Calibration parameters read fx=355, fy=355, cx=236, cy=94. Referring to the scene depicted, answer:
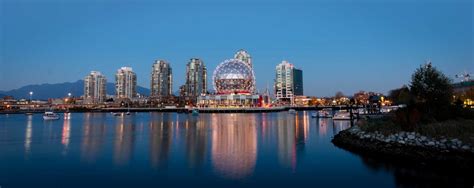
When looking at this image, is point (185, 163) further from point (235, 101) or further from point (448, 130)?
point (235, 101)

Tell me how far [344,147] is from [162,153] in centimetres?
1479

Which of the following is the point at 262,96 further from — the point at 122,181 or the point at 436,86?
the point at 122,181

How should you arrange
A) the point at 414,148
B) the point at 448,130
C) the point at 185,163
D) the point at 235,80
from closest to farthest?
the point at 185,163
the point at 448,130
the point at 414,148
the point at 235,80

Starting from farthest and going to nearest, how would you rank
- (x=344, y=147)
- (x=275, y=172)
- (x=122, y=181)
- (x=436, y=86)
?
Result: 1. (x=436, y=86)
2. (x=344, y=147)
3. (x=275, y=172)
4. (x=122, y=181)

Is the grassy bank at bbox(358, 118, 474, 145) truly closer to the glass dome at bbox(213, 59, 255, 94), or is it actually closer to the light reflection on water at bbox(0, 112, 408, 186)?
the light reflection on water at bbox(0, 112, 408, 186)

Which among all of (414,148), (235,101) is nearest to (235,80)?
(235,101)

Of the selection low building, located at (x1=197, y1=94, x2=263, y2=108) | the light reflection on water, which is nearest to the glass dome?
low building, located at (x1=197, y1=94, x2=263, y2=108)

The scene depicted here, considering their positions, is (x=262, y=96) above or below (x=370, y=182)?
above

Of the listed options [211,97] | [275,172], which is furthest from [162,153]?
[211,97]

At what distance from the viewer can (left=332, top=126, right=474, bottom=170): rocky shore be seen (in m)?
20.6

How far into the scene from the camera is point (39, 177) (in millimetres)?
18531

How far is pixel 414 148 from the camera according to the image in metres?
23.3

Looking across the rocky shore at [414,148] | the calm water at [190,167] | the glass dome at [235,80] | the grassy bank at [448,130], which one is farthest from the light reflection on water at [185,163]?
the glass dome at [235,80]

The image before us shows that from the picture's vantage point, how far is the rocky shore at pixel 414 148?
67.5ft
